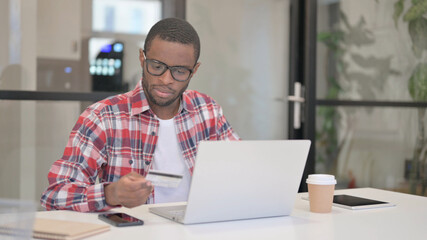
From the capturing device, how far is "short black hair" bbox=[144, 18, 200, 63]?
1.88 m

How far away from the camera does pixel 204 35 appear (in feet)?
10.9

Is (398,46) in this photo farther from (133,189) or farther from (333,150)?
(133,189)

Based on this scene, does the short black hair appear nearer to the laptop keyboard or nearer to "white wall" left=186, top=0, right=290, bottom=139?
the laptop keyboard

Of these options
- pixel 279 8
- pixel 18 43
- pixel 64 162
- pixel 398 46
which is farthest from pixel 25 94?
pixel 398 46

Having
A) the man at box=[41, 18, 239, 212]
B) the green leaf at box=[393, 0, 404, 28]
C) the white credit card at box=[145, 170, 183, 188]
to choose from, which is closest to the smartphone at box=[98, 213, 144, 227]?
the white credit card at box=[145, 170, 183, 188]

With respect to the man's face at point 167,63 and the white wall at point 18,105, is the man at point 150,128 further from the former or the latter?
the white wall at point 18,105

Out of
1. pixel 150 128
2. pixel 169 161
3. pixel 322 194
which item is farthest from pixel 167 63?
pixel 322 194

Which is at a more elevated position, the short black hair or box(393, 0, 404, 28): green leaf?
box(393, 0, 404, 28): green leaf

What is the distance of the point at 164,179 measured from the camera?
4.16 feet

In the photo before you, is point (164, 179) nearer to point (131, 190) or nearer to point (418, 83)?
point (131, 190)

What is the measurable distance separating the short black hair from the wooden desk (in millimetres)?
582

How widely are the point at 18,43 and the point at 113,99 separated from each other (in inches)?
44.1

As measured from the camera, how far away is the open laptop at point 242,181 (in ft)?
4.35

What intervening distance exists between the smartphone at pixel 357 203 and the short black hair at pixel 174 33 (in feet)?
2.24
